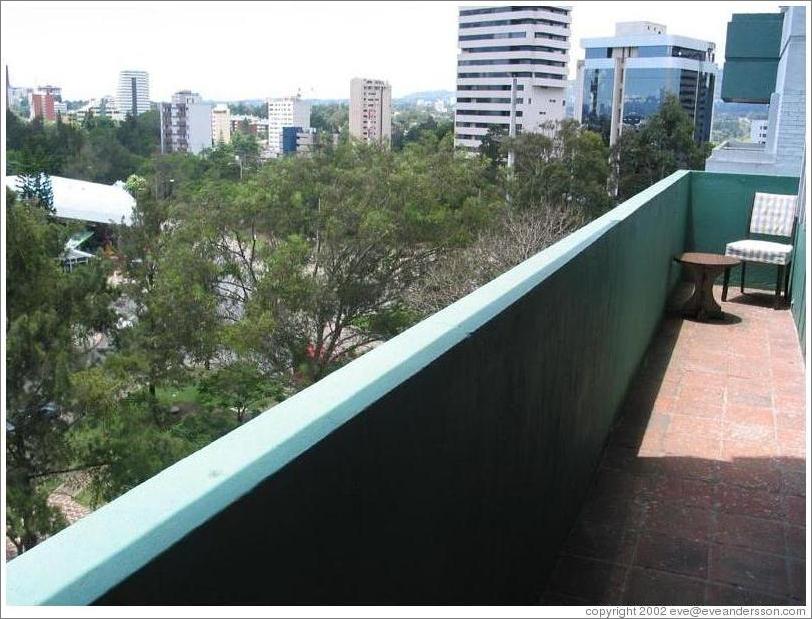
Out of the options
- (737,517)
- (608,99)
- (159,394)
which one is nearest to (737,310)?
(737,517)

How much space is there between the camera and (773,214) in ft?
27.1

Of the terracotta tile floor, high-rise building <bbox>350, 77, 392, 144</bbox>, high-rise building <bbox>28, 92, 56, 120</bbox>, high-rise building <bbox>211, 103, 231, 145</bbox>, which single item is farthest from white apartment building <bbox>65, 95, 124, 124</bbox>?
the terracotta tile floor

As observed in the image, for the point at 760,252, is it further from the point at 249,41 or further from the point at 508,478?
the point at 249,41

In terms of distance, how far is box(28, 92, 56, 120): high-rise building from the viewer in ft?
129

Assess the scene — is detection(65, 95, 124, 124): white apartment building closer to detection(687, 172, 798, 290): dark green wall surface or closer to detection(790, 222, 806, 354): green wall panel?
detection(687, 172, 798, 290): dark green wall surface

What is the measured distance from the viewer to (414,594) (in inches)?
63.8

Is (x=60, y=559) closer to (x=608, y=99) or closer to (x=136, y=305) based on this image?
(x=136, y=305)

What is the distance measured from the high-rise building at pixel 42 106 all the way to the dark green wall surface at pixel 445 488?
3938 cm

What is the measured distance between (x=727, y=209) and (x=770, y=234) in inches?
20.0

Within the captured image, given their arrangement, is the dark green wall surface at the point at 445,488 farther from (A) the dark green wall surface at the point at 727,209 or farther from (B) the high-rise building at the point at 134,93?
(B) the high-rise building at the point at 134,93

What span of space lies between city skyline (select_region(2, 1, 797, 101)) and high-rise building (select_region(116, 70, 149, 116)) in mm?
1282

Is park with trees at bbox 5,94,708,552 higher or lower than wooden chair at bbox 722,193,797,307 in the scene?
lower

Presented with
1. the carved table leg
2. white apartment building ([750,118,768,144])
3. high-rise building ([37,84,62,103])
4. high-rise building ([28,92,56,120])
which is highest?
high-rise building ([37,84,62,103])

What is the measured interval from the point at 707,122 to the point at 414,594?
267 feet
